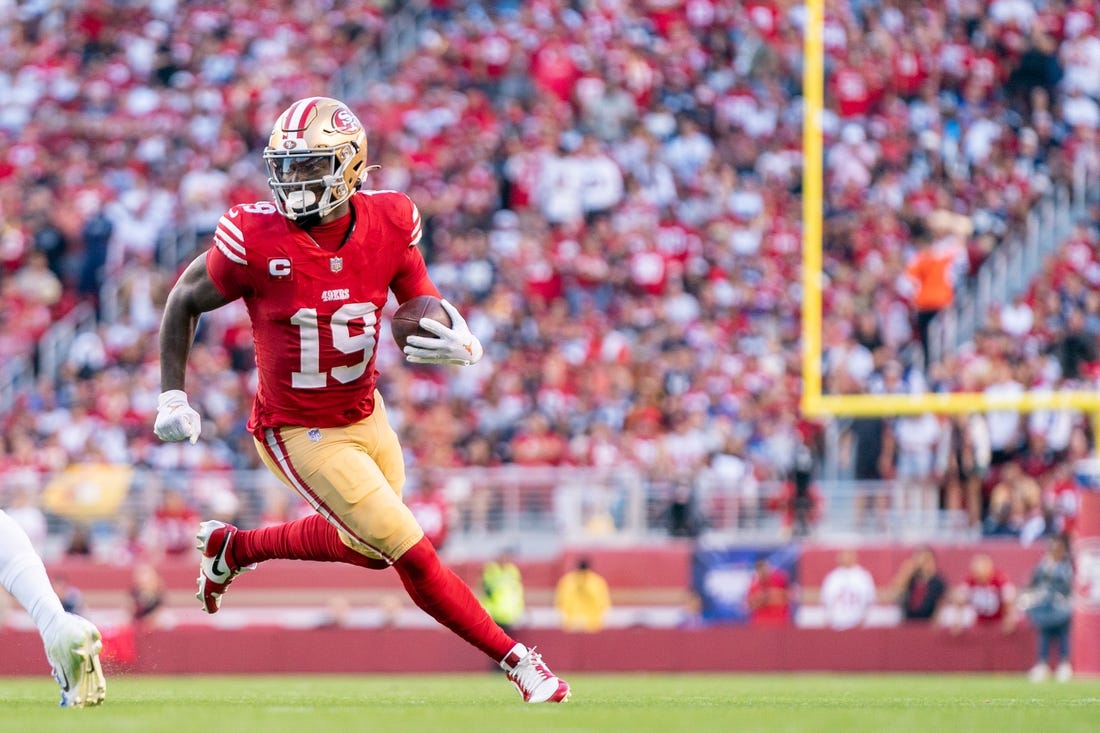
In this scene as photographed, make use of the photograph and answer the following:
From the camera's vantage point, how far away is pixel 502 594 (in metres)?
16.0

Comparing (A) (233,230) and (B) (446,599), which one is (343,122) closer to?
(A) (233,230)

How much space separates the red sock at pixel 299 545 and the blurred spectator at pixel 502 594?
25.6 feet

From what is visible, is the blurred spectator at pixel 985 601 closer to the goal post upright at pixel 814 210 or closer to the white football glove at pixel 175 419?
the goal post upright at pixel 814 210

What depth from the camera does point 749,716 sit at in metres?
6.67

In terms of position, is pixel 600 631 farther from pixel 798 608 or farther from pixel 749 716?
pixel 749 716

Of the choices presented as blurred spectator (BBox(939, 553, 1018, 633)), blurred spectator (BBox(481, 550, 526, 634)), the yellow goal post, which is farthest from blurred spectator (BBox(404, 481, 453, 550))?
blurred spectator (BBox(939, 553, 1018, 633))

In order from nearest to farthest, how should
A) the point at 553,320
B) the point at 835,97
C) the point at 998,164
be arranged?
1. the point at 998,164
2. the point at 835,97
3. the point at 553,320

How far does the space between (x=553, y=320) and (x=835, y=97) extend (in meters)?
4.86

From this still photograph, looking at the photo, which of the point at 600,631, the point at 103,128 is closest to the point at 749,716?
the point at 600,631

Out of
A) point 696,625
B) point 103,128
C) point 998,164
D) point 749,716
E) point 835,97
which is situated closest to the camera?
point 749,716

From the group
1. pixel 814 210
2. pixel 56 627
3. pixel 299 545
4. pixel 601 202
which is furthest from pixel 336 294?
pixel 601 202

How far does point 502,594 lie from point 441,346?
8.91 metres

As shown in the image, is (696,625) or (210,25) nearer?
(696,625)

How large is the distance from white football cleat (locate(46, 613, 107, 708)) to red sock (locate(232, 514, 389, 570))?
3.92 ft
